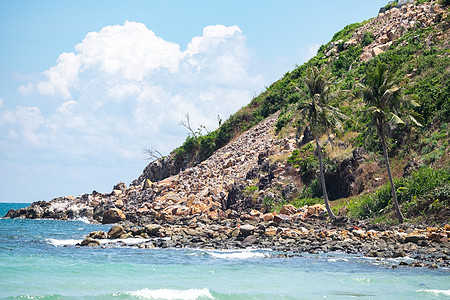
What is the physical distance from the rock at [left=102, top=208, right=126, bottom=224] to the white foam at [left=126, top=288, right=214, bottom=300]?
40.5m

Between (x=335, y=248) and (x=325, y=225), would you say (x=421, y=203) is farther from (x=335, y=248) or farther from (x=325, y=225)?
(x=335, y=248)

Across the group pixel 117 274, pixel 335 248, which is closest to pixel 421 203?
pixel 335 248

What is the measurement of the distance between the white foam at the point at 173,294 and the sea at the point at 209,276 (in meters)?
0.03

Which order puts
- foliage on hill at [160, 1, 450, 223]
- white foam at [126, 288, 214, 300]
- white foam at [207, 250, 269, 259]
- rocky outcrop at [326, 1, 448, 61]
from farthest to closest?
rocky outcrop at [326, 1, 448, 61], foliage on hill at [160, 1, 450, 223], white foam at [207, 250, 269, 259], white foam at [126, 288, 214, 300]

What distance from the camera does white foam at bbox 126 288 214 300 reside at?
15145mm

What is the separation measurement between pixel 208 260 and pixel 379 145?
24.5 meters

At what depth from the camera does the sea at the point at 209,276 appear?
15633 mm

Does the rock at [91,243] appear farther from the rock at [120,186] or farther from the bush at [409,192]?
the rock at [120,186]

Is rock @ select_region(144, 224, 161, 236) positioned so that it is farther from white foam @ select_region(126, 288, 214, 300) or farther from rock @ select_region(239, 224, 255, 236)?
white foam @ select_region(126, 288, 214, 300)

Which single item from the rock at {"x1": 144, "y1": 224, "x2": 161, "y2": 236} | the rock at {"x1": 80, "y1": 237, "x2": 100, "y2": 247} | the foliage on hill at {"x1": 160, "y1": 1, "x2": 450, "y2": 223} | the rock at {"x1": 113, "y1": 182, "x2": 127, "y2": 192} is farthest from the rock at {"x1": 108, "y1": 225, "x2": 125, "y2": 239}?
the rock at {"x1": 113, "y1": 182, "x2": 127, "y2": 192}

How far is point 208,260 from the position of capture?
24.0m

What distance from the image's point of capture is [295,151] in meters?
49.2

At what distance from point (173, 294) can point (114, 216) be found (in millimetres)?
41969

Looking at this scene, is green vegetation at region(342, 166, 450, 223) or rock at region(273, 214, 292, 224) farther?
Answer: rock at region(273, 214, 292, 224)
